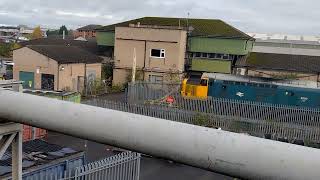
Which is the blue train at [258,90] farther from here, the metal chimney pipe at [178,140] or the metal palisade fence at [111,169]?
the metal chimney pipe at [178,140]

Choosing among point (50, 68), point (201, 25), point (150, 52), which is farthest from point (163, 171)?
point (201, 25)

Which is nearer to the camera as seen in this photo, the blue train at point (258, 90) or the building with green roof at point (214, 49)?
the blue train at point (258, 90)

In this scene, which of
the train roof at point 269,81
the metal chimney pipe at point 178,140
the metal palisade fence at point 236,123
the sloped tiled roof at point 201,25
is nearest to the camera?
the metal chimney pipe at point 178,140

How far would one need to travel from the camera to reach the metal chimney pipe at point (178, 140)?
127 cm

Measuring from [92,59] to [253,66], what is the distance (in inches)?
537

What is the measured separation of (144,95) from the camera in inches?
945

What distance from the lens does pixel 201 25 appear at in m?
36.8

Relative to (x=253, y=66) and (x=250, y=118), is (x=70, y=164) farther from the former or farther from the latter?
(x=253, y=66)

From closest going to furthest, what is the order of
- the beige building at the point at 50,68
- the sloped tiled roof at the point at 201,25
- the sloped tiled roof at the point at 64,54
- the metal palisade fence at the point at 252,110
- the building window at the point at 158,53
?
the metal palisade fence at the point at 252,110 < the beige building at the point at 50,68 < the sloped tiled roof at the point at 64,54 < the building window at the point at 158,53 < the sloped tiled roof at the point at 201,25

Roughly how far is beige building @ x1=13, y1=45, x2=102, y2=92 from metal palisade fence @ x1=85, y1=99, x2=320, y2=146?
28.4 ft

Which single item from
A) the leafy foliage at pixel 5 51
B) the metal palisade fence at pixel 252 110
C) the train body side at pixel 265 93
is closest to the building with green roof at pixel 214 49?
the train body side at pixel 265 93

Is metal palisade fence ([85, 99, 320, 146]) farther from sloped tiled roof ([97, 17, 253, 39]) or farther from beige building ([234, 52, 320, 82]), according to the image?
sloped tiled roof ([97, 17, 253, 39])

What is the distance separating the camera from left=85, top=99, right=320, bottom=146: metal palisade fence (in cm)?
1772

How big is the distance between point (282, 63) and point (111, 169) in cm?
2690
